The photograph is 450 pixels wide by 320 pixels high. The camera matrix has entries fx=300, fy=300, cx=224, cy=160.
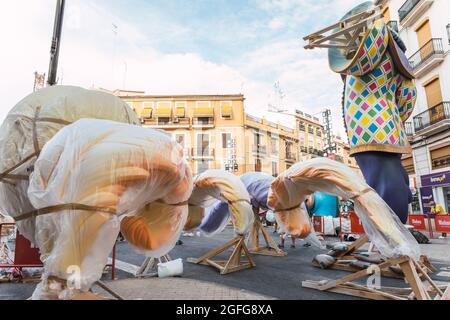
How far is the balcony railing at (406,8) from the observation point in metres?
13.9

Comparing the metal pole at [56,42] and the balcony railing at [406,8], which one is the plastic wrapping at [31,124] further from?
the balcony railing at [406,8]

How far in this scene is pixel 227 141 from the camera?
25281mm

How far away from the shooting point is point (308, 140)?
111 ft

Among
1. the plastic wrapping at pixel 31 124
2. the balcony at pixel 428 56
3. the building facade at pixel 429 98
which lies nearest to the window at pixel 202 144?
the building facade at pixel 429 98

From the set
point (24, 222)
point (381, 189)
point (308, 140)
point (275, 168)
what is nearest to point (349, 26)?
point (381, 189)

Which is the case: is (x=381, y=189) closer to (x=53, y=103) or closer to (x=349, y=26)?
(x=349, y=26)

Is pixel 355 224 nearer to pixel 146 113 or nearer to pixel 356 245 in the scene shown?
pixel 356 245

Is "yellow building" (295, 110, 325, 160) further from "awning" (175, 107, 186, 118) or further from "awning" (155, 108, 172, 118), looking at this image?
"awning" (155, 108, 172, 118)

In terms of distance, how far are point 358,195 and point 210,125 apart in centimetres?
2274

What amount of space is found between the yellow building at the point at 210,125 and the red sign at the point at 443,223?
15.3 meters

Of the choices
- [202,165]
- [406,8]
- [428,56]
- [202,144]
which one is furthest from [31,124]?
[202,144]

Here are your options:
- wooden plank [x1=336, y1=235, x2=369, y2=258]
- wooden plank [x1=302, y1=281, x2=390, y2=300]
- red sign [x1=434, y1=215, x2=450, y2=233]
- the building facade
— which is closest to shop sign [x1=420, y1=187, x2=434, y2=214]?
the building facade

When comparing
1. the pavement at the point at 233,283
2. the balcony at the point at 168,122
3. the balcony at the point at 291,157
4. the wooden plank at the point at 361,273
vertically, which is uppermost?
the balcony at the point at 168,122

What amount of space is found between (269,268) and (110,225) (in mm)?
4537
